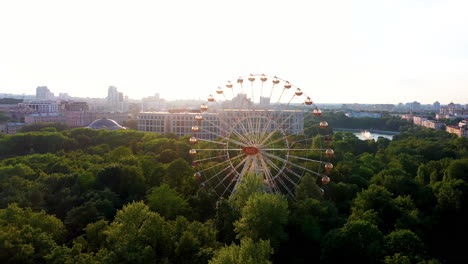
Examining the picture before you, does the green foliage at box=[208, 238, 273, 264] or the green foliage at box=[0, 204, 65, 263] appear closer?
the green foliage at box=[208, 238, 273, 264]

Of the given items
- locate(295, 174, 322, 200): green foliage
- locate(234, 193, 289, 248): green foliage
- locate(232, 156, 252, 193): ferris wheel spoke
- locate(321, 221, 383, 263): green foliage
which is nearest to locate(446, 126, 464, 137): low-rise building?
locate(295, 174, 322, 200): green foliage

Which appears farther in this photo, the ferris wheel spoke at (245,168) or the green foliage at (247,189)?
the ferris wheel spoke at (245,168)

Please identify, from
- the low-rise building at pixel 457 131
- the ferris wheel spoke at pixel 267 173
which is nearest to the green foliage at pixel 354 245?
A: the ferris wheel spoke at pixel 267 173

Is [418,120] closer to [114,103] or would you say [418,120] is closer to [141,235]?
[114,103]

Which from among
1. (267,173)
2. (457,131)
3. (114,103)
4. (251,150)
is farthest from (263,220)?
(114,103)

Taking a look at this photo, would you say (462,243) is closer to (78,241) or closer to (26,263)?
(78,241)

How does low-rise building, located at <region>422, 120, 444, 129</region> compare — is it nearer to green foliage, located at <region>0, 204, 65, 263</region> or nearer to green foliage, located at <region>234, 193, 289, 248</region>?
green foliage, located at <region>234, 193, 289, 248</region>

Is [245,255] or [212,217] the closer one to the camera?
[245,255]

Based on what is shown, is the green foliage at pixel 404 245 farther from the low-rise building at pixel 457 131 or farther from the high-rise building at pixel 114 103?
the high-rise building at pixel 114 103
